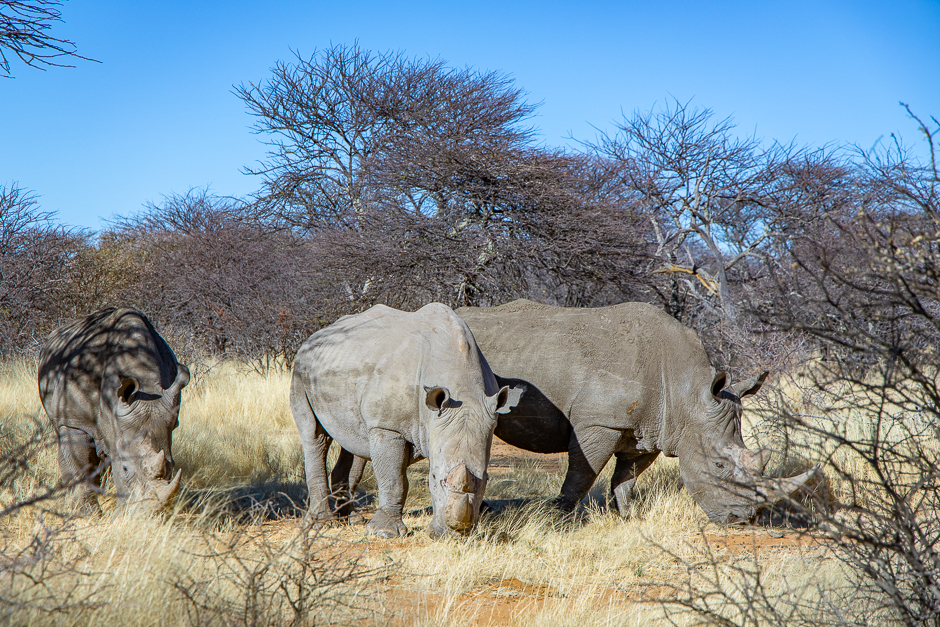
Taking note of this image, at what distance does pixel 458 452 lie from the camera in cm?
524

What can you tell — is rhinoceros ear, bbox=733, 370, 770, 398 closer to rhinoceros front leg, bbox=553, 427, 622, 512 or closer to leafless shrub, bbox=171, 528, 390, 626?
rhinoceros front leg, bbox=553, 427, 622, 512

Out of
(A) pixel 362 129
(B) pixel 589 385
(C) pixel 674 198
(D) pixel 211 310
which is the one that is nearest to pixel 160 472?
(B) pixel 589 385

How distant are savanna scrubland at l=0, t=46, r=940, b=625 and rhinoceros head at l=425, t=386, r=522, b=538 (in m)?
0.30

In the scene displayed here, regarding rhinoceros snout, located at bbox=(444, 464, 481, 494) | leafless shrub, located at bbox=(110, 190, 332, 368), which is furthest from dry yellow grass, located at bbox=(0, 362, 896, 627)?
leafless shrub, located at bbox=(110, 190, 332, 368)

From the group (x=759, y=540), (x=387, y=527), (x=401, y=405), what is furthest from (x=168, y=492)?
(x=759, y=540)

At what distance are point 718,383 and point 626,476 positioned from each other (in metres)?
1.34

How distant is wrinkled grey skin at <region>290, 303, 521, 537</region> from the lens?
17.3 ft

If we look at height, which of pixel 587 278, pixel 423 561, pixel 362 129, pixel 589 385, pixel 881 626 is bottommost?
pixel 423 561

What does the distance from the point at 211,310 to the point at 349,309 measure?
5140mm

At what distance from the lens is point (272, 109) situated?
19.5 metres

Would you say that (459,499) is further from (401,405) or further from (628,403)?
(628,403)

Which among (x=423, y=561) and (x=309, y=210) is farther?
(x=309, y=210)

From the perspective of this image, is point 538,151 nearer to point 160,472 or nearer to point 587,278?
point 587,278

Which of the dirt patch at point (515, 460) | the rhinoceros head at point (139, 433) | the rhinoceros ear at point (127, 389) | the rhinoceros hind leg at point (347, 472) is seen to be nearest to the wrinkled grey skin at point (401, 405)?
the rhinoceros hind leg at point (347, 472)
